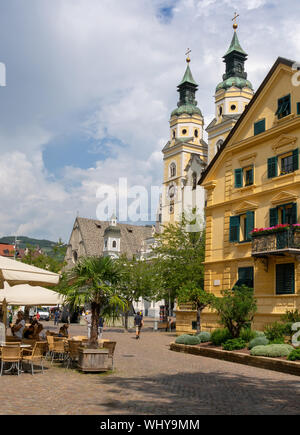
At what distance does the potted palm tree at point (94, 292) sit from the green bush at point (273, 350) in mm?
6185

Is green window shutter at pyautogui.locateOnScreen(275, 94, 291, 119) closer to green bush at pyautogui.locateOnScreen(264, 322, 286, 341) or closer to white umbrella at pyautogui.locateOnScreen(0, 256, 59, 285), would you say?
green bush at pyautogui.locateOnScreen(264, 322, 286, 341)

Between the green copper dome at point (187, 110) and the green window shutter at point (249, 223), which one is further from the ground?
the green copper dome at point (187, 110)

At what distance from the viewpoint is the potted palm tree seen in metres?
14.5

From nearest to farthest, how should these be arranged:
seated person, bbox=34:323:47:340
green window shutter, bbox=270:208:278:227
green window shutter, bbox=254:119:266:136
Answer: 1. seated person, bbox=34:323:47:340
2. green window shutter, bbox=270:208:278:227
3. green window shutter, bbox=254:119:266:136

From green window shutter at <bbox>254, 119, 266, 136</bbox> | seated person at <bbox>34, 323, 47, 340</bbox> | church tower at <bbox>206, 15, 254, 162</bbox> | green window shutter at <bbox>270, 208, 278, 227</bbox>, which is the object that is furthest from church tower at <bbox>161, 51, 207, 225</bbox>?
seated person at <bbox>34, 323, 47, 340</bbox>

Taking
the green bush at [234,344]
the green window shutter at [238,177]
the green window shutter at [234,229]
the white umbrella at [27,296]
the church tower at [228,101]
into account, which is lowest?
the green bush at [234,344]

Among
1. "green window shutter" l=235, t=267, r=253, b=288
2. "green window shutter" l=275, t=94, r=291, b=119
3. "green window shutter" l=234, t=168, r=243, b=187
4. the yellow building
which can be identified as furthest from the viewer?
"green window shutter" l=234, t=168, r=243, b=187

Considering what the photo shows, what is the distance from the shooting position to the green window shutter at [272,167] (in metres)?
25.5

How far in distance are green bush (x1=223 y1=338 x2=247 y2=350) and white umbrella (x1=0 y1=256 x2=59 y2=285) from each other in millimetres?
9175

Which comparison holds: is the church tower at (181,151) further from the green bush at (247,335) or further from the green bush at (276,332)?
the green bush at (276,332)

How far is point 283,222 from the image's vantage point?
24875 mm

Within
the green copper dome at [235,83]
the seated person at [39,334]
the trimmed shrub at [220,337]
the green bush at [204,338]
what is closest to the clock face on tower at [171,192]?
the green copper dome at [235,83]

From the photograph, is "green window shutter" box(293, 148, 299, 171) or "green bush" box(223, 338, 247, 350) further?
"green window shutter" box(293, 148, 299, 171)
